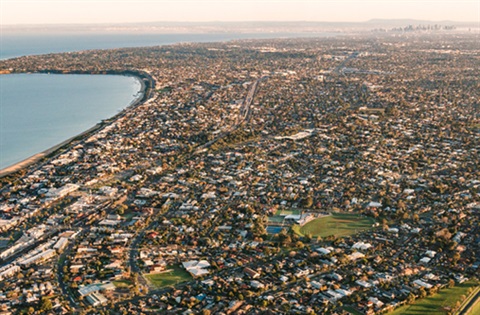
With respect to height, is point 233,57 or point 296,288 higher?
point 233,57

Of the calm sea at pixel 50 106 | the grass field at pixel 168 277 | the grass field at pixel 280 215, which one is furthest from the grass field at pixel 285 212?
the calm sea at pixel 50 106

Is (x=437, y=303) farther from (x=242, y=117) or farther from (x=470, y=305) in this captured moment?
(x=242, y=117)

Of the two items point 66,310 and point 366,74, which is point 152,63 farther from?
point 66,310

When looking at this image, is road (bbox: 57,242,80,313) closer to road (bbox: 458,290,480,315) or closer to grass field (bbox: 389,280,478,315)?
grass field (bbox: 389,280,478,315)

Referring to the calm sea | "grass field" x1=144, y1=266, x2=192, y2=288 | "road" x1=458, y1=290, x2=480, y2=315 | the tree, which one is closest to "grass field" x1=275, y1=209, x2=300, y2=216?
"grass field" x1=144, y1=266, x2=192, y2=288

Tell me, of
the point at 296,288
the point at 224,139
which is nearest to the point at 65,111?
the point at 224,139

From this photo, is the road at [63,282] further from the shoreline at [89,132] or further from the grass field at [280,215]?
the shoreline at [89,132]
